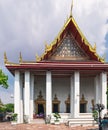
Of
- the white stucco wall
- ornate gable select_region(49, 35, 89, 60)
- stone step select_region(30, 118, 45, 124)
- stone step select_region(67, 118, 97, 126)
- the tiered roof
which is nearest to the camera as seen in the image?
stone step select_region(67, 118, 97, 126)

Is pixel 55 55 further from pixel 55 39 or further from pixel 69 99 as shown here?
pixel 69 99

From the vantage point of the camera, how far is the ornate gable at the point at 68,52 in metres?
27.2

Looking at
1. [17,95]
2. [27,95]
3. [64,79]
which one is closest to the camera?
[27,95]

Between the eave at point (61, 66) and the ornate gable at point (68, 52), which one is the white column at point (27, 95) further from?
the ornate gable at point (68, 52)

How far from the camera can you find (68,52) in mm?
27312

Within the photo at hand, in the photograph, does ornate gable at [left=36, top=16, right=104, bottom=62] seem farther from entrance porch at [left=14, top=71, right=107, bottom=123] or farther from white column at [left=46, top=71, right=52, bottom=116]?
A: white column at [left=46, top=71, right=52, bottom=116]

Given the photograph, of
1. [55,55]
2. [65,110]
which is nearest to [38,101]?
[65,110]

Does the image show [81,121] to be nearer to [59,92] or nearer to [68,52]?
[59,92]

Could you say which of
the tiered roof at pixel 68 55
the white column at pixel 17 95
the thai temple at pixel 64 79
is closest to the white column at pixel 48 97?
the thai temple at pixel 64 79

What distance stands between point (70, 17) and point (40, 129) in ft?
35.1

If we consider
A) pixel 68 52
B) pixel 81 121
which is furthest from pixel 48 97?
pixel 68 52

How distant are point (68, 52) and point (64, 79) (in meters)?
2.42

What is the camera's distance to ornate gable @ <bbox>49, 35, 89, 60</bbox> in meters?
27.2

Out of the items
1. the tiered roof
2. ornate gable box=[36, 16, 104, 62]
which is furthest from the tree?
ornate gable box=[36, 16, 104, 62]
